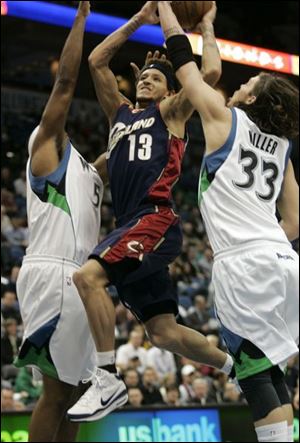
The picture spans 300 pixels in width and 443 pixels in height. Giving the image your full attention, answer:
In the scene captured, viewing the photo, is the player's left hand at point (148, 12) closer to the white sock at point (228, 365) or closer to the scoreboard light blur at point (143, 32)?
the white sock at point (228, 365)

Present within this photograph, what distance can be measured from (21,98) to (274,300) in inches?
738

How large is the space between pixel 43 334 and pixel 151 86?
1734 millimetres

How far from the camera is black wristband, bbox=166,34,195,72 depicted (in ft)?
19.1

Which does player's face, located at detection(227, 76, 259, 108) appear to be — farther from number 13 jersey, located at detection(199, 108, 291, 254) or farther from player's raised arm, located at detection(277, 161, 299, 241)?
player's raised arm, located at detection(277, 161, 299, 241)

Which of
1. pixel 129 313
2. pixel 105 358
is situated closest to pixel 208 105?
pixel 105 358

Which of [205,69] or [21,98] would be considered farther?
[21,98]

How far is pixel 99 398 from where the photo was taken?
18.6 ft

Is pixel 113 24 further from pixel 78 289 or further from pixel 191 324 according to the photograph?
pixel 78 289

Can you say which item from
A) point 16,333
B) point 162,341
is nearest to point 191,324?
point 16,333

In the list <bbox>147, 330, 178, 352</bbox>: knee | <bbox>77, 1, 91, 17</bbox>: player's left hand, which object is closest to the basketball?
<bbox>77, 1, 91, 17</bbox>: player's left hand

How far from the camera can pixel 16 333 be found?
14.1 metres

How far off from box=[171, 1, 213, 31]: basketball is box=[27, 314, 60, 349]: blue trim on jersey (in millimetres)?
1976

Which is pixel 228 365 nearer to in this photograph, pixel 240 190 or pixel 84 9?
pixel 240 190

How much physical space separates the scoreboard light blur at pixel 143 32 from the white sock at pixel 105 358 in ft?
28.6
